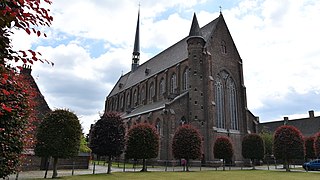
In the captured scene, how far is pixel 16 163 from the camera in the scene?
24.6 feet

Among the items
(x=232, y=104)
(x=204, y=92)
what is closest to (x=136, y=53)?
(x=232, y=104)

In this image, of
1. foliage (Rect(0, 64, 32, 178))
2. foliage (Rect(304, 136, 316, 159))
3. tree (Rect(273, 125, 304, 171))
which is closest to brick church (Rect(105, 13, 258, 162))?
tree (Rect(273, 125, 304, 171))

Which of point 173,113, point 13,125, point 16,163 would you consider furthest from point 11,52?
point 173,113

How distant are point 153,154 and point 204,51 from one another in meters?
20.1

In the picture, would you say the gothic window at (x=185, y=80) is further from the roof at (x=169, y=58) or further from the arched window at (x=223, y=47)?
the arched window at (x=223, y=47)

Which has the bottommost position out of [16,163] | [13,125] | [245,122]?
[16,163]

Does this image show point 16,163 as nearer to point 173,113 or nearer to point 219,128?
point 173,113

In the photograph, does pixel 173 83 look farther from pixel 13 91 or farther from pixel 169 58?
pixel 13 91

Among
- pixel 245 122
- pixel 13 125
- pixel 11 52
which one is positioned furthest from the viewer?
pixel 245 122

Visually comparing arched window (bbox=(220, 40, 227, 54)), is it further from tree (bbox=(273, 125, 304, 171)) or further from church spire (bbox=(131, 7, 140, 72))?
church spire (bbox=(131, 7, 140, 72))

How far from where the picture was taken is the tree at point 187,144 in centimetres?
3059

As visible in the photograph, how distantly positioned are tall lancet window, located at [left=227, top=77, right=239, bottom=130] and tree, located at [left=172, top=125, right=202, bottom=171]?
13931mm

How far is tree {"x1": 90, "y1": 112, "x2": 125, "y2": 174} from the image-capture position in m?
26.7

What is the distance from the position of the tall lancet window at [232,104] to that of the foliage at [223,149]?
8.49 m
